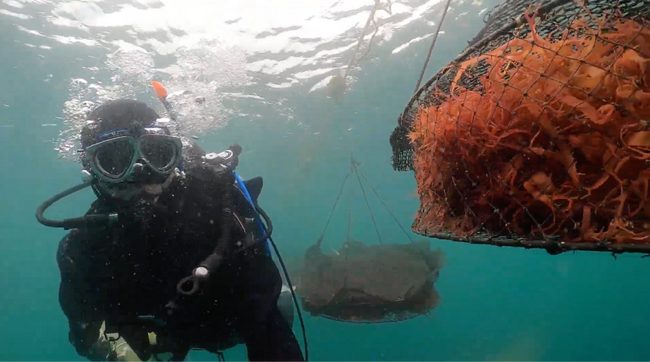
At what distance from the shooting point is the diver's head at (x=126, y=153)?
338 cm

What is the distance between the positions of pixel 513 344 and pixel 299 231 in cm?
6942

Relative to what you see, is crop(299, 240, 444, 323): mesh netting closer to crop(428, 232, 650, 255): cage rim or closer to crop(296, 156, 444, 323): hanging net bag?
crop(296, 156, 444, 323): hanging net bag

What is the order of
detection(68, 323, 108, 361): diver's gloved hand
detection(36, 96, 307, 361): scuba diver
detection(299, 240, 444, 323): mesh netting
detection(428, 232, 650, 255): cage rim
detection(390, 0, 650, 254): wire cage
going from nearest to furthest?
1. detection(428, 232, 650, 255): cage rim
2. detection(390, 0, 650, 254): wire cage
3. detection(36, 96, 307, 361): scuba diver
4. detection(68, 323, 108, 361): diver's gloved hand
5. detection(299, 240, 444, 323): mesh netting

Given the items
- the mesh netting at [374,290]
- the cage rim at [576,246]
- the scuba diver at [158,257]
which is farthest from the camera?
the mesh netting at [374,290]

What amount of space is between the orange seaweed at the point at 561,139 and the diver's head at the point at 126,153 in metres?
2.96

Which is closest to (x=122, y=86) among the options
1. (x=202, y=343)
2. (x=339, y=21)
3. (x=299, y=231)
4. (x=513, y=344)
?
(x=339, y=21)

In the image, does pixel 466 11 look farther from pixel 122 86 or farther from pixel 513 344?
pixel 513 344

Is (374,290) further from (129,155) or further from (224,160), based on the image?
(129,155)

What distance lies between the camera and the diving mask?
3.36 m

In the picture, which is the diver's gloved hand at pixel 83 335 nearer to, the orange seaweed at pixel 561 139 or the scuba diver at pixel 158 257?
the scuba diver at pixel 158 257

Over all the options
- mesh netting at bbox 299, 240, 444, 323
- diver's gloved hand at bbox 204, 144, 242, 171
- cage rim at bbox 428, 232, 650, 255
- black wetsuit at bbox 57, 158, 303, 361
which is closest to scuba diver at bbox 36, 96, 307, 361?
black wetsuit at bbox 57, 158, 303, 361

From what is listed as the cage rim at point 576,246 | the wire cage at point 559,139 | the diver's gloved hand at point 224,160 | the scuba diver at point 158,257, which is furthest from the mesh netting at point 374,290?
the cage rim at point 576,246

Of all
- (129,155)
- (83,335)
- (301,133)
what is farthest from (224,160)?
(301,133)

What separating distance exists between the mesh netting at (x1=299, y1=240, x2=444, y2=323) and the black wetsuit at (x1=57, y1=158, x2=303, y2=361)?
3850 millimetres
